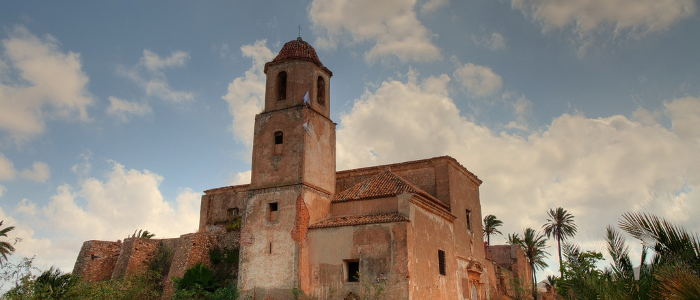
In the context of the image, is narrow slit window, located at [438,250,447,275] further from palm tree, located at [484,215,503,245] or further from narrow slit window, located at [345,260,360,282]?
palm tree, located at [484,215,503,245]

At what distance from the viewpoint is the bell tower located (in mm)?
20094

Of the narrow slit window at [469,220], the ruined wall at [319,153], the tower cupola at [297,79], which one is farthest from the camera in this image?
the narrow slit window at [469,220]

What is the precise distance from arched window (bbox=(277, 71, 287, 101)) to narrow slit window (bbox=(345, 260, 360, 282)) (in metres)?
8.69

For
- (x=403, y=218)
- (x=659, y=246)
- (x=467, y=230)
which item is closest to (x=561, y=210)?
(x=467, y=230)

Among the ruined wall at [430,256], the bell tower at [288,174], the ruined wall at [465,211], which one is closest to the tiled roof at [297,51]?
the bell tower at [288,174]

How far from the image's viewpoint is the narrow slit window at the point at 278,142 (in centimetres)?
2220

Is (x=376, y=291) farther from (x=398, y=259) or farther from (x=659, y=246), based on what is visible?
(x=659, y=246)

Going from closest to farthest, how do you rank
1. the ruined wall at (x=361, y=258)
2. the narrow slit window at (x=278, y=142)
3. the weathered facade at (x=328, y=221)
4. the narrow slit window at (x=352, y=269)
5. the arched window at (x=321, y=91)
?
1. the ruined wall at (x=361, y=258)
2. the weathered facade at (x=328, y=221)
3. the narrow slit window at (x=352, y=269)
4. the narrow slit window at (x=278, y=142)
5. the arched window at (x=321, y=91)

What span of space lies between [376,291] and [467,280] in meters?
7.16

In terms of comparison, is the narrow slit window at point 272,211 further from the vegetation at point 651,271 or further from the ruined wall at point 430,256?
the vegetation at point 651,271

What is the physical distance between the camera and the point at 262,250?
2066cm

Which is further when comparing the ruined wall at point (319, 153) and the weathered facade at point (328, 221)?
the ruined wall at point (319, 153)

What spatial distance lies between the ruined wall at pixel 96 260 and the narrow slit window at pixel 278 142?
1331 centimetres

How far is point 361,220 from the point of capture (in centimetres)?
1955
